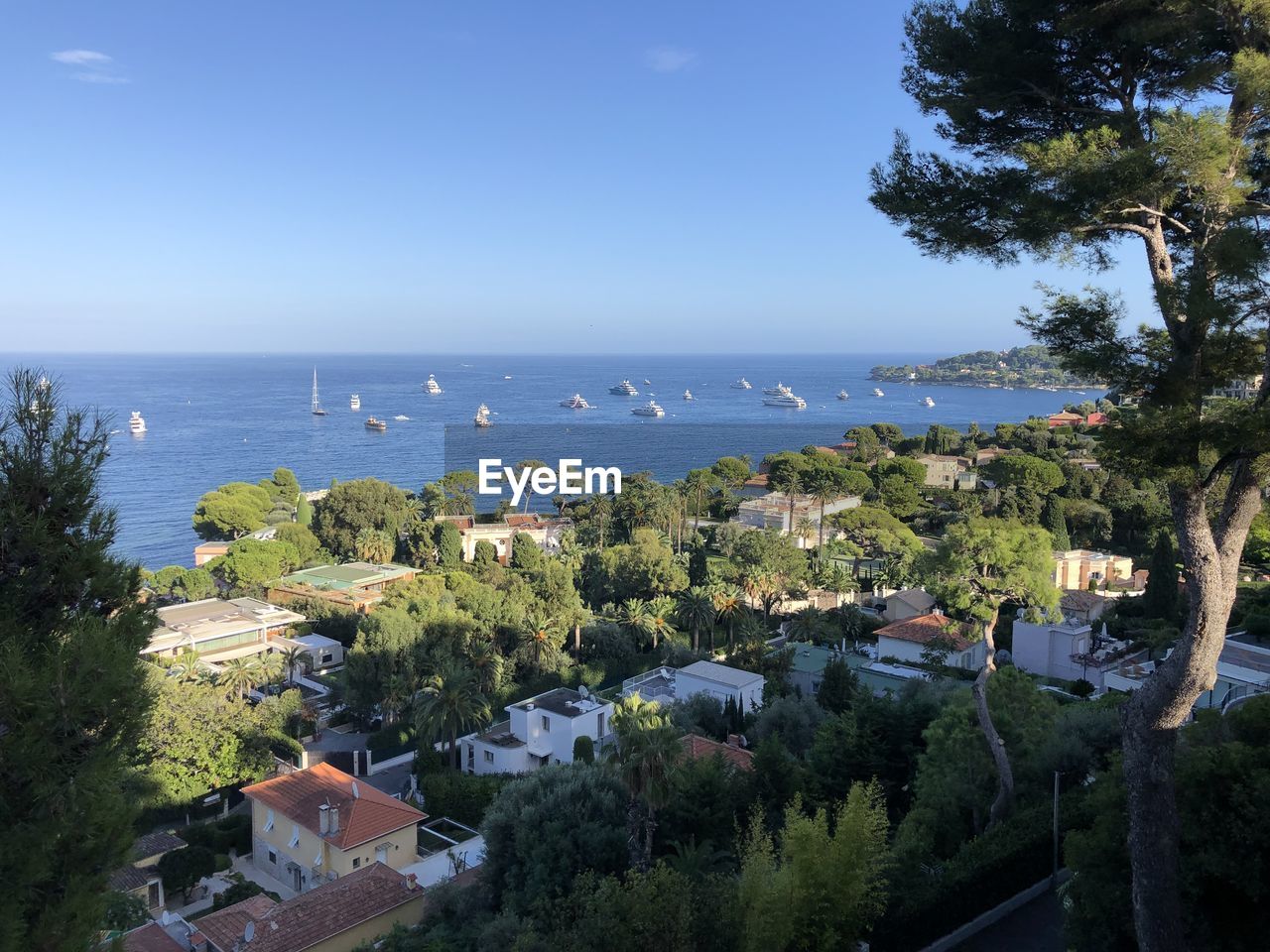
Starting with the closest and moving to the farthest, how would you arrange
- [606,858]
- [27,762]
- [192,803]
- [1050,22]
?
1. [27,762]
2. [1050,22]
3. [606,858]
4. [192,803]

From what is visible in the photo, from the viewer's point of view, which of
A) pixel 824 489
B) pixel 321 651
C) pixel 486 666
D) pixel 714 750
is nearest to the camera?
pixel 714 750

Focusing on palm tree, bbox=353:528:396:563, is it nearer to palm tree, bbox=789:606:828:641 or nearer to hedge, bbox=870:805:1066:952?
palm tree, bbox=789:606:828:641

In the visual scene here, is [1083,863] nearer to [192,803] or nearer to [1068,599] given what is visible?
[192,803]

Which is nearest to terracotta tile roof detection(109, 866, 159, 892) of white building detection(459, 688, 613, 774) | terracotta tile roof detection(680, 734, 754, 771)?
white building detection(459, 688, 613, 774)

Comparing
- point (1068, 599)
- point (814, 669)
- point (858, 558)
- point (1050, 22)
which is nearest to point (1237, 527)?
point (1050, 22)

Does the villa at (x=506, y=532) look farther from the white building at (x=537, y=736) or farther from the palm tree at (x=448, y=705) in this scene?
the palm tree at (x=448, y=705)

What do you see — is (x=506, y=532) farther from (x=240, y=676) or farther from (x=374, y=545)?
(x=240, y=676)

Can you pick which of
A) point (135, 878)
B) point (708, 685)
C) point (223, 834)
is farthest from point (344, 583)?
point (135, 878)
